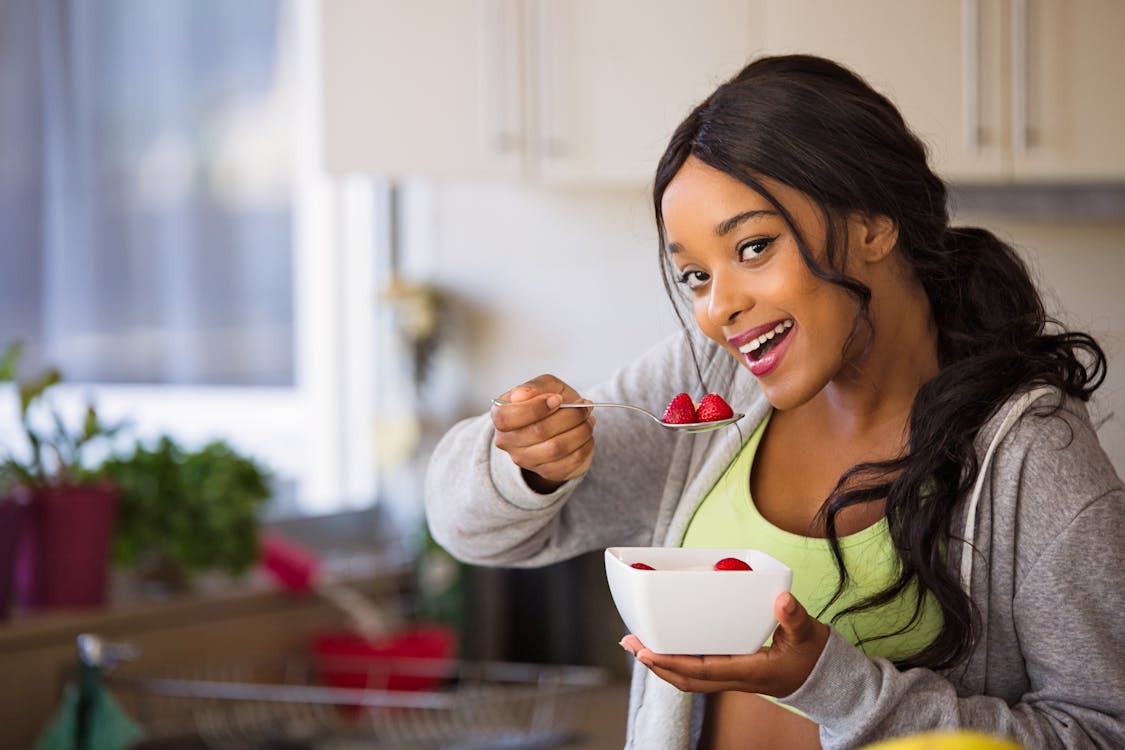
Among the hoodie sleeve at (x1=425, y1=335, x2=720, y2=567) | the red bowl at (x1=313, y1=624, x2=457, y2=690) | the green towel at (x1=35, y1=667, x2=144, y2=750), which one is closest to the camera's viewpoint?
the hoodie sleeve at (x1=425, y1=335, x2=720, y2=567)

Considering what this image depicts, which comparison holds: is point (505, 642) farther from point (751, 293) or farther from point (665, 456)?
point (751, 293)

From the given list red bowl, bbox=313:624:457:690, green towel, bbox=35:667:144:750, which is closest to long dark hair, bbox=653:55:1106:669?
green towel, bbox=35:667:144:750

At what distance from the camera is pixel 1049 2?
6.77 ft

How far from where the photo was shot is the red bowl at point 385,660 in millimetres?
2414

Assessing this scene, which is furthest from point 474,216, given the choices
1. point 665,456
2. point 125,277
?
point 665,456

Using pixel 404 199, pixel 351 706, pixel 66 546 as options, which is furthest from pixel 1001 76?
pixel 66 546

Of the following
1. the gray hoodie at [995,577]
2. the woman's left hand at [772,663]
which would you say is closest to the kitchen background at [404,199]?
the gray hoodie at [995,577]

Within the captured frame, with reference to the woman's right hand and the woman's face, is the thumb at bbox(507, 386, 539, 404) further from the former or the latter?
the woman's face

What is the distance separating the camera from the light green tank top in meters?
1.18

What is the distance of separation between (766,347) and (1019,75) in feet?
3.65

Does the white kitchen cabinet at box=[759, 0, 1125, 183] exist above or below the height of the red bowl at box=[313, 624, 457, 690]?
above

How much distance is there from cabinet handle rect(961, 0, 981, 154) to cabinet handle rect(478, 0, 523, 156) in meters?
0.76

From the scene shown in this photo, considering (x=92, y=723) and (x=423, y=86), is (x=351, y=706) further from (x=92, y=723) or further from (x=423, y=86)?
(x=423, y=86)

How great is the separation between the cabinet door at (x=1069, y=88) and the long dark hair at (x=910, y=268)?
34.8 inches
